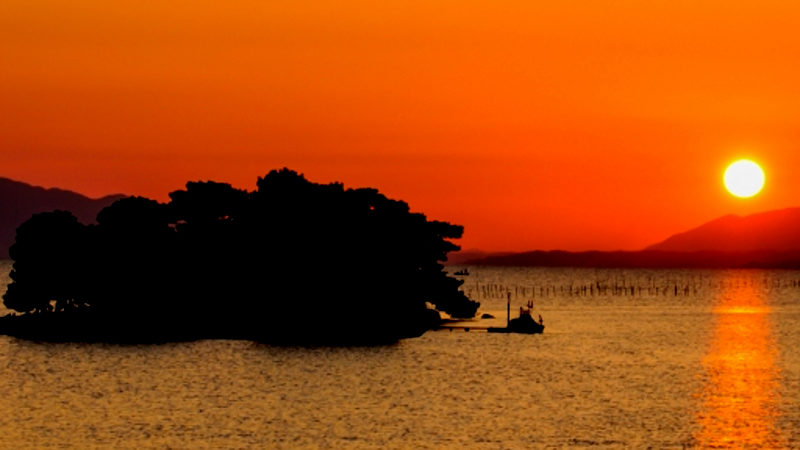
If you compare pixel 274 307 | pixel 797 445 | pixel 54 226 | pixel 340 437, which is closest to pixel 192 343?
pixel 274 307

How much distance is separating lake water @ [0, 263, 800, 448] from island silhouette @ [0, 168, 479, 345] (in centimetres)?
849

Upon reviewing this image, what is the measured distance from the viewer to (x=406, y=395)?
10806cm

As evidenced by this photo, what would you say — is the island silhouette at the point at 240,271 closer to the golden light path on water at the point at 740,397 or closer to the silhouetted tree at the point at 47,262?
the silhouetted tree at the point at 47,262

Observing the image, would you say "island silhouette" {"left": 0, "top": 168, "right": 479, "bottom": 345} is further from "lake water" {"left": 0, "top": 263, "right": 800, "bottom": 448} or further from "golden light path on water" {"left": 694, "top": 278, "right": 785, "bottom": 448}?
"golden light path on water" {"left": 694, "top": 278, "right": 785, "bottom": 448}

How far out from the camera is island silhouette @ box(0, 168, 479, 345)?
164 metres

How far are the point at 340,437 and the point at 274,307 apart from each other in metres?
84.0

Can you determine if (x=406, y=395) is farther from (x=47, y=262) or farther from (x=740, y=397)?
(x=47, y=262)

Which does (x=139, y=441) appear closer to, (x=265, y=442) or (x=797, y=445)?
(x=265, y=442)

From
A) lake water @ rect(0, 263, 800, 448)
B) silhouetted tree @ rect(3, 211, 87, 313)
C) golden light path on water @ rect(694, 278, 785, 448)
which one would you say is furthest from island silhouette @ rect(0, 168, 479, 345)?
golden light path on water @ rect(694, 278, 785, 448)

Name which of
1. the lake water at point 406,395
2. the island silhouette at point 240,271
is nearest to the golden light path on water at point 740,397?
the lake water at point 406,395

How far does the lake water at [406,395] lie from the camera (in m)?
84.2

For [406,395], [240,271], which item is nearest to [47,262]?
[240,271]

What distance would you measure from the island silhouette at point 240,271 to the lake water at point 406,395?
849cm

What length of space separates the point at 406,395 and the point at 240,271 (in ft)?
210
